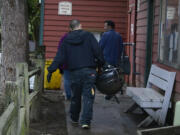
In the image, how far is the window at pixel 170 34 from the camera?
6633 mm

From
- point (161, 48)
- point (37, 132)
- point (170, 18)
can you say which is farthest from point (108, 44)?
point (37, 132)

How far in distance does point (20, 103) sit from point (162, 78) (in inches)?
127

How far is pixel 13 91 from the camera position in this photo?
3840 millimetres

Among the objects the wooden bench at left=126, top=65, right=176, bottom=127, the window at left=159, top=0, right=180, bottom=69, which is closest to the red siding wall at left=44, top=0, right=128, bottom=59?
the window at left=159, top=0, right=180, bottom=69

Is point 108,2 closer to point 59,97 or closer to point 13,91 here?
point 59,97

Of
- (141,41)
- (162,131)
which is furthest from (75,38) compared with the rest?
(141,41)

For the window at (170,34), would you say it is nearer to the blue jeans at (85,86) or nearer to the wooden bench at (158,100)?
the wooden bench at (158,100)

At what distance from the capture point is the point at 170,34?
7.09m

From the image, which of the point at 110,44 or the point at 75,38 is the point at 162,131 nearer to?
the point at 75,38

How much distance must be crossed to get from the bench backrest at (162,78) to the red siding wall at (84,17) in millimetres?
4831

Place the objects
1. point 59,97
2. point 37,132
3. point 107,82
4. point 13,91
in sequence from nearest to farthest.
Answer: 1. point 13,91
2. point 37,132
3. point 107,82
4. point 59,97

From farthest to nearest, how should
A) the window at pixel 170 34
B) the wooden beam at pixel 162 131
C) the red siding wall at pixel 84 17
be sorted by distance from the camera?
1. the red siding wall at pixel 84 17
2. the window at pixel 170 34
3. the wooden beam at pixel 162 131

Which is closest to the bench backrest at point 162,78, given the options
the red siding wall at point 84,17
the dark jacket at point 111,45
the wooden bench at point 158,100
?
the wooden bench at point 158,100

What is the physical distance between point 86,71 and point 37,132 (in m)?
1.22
